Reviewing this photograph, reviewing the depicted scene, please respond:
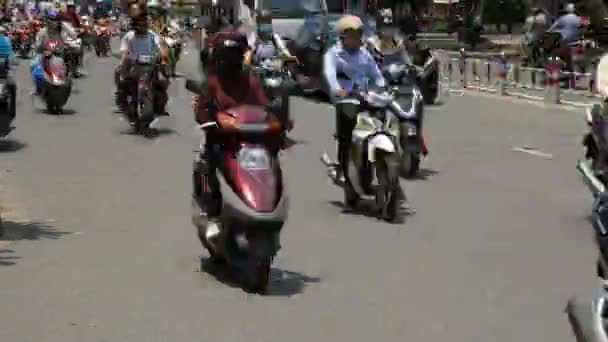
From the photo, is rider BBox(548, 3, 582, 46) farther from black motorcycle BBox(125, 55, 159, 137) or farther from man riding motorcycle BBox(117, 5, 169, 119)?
black motorcycle BBox(125, 55, 159, 137)

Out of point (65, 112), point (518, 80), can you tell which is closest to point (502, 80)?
point (518, 80)

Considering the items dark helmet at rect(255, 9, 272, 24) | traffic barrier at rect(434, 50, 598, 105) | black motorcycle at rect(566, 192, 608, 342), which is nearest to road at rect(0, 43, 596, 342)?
black motorcycle at rect(566, 192, 608, 342)

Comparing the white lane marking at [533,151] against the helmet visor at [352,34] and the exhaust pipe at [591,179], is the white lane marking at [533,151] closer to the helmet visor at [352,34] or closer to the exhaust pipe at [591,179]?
the helmet visor at [352,34]

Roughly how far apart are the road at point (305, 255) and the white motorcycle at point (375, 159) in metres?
0.24

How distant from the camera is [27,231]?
11.2 metres

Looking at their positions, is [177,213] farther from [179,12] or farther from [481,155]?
[179,12]

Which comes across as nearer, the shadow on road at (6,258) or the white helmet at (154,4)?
the shadow on road at (6,258)

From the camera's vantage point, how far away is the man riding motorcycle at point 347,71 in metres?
12.6

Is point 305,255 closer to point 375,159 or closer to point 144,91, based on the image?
point 375,159

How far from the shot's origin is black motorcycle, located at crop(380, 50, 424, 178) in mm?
15227

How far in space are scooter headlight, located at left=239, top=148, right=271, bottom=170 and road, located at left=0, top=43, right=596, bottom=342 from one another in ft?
2.79

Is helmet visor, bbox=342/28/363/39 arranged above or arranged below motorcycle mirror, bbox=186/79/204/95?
above

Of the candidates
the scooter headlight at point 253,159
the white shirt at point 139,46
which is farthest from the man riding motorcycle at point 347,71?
Answer: the white shirt at point 139,46

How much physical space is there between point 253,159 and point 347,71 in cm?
413
